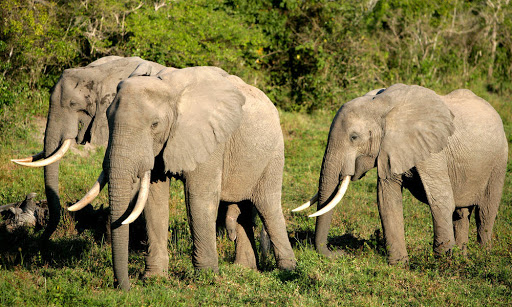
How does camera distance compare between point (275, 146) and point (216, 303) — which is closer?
point (216, 303)

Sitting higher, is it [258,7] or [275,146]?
[258,7]

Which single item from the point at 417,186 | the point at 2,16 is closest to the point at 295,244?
the point at 417,186

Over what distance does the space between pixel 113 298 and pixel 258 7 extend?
12.4m

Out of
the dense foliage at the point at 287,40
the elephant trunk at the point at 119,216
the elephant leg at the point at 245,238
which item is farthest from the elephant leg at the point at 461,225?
the dense foliage at the point at 287,40

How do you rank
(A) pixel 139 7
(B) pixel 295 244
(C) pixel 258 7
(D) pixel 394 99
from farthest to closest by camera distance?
(C) pixel 258 7, (A) pixel 139 7, (B) pixel 295 244, (D) pixel 394 99

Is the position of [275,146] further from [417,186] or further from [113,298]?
[113,298]

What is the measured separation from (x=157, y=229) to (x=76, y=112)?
77.3 inches

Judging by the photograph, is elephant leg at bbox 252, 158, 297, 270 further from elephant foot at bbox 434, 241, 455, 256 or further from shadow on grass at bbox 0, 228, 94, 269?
shadow on grass at bbox 0, 228, 94, 269

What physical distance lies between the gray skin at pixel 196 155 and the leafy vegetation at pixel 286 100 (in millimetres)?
393

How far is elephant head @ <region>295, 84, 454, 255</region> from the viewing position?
6.54 meters

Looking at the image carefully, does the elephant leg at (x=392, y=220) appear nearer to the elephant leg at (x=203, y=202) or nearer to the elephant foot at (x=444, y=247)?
the elephant foot at (x=444, y=247)

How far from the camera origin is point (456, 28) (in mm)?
19422

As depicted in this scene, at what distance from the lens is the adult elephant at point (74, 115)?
7086mm

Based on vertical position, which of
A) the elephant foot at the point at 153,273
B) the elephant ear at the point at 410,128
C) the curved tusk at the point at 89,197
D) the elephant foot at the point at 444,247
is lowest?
the elephant foot at the point at 153,273
